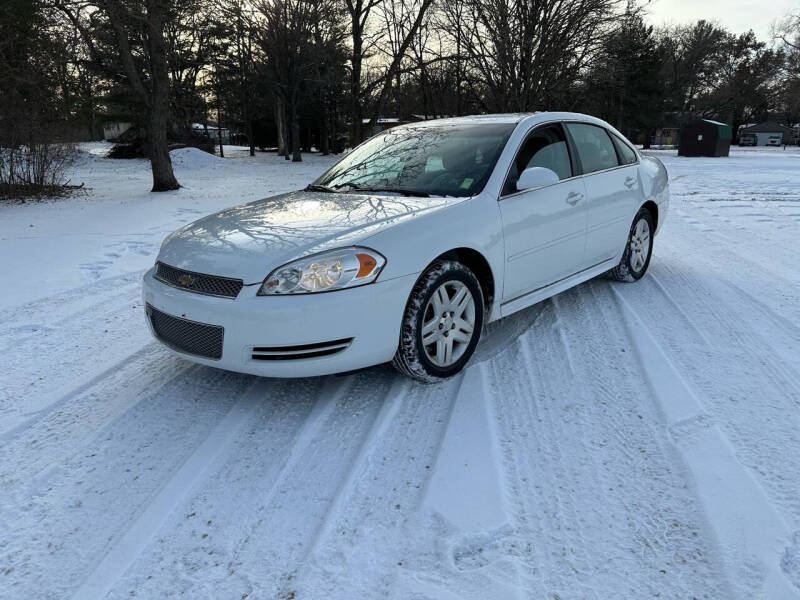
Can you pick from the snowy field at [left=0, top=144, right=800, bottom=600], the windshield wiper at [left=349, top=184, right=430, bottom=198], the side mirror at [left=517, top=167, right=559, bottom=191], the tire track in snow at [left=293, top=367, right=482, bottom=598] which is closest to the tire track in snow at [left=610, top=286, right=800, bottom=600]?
the snowy field at [left=0, top=144, right=800, bottom=600]

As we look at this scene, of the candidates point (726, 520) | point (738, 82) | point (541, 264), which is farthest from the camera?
point (738, 82)

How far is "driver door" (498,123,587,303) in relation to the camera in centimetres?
386

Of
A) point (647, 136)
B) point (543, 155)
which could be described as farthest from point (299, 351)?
point (647, 136)

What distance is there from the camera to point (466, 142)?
427 centimetres

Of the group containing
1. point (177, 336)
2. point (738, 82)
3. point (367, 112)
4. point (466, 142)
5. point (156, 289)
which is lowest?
point (177, 336)

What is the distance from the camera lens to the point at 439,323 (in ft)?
11.2

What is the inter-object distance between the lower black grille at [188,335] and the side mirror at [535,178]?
84.1 inches

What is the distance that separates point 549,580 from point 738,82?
74830mm

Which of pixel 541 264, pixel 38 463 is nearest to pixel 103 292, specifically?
pixel 38 463

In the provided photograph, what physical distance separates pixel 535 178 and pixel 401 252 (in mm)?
1267

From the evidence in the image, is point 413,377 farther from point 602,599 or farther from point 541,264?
point 602,599

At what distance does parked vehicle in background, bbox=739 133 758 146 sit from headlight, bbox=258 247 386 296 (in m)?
85.8

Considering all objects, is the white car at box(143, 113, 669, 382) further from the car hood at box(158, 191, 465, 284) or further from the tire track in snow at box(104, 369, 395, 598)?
the tire track in snow at box(104, 369, 395, 598)

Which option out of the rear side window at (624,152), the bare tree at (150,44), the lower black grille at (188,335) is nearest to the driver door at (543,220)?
the rear side window at (624,152)
